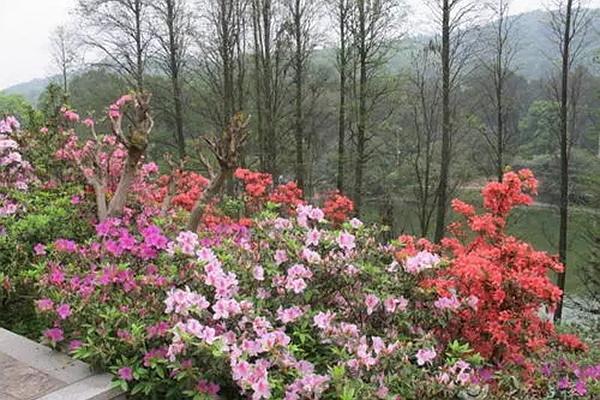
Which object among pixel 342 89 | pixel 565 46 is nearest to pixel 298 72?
pixel 342 89

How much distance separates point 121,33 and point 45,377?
12817mm

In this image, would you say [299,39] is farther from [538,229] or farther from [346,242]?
[538,229]

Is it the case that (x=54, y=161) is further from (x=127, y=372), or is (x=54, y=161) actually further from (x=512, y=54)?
(x=512, y=54)

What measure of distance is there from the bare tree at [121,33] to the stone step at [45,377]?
36.9ft

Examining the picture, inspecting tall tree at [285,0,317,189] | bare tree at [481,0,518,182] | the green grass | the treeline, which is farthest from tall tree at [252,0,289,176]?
bare tree at [481,0,518,182]

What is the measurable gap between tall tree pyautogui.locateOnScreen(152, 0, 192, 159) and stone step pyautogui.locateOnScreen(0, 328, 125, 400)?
11095 mm

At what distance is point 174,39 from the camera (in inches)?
544

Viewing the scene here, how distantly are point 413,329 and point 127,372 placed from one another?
149cm

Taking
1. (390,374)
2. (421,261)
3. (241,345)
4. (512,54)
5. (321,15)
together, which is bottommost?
(390,374)

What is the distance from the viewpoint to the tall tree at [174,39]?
44.7 feet

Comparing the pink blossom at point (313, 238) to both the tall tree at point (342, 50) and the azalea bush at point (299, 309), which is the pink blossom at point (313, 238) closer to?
the azalea bush at point (299, 309)

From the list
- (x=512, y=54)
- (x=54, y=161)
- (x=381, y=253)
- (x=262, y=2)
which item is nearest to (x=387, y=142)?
(x=512, y=54)

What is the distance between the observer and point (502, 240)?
382 centimetres

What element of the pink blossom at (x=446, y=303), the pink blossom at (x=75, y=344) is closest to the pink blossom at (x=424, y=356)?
the pink blossom at (x=446, y=303)
